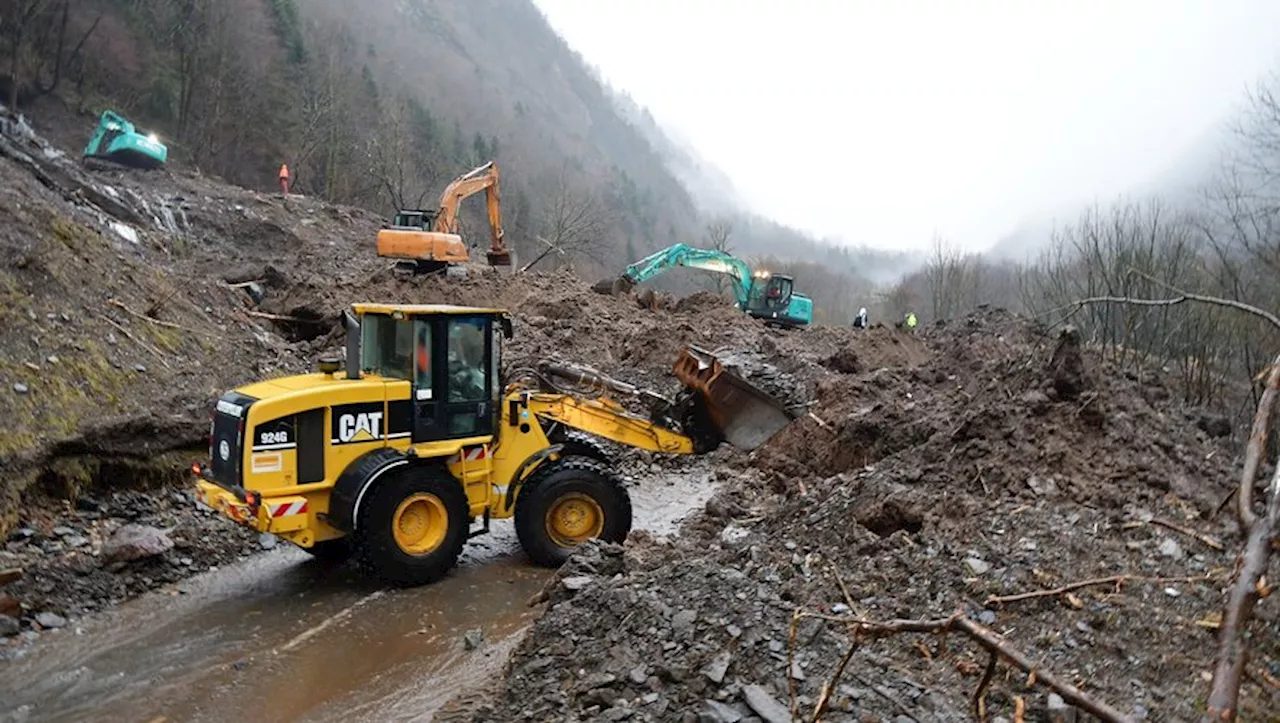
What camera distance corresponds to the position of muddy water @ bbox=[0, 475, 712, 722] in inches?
192

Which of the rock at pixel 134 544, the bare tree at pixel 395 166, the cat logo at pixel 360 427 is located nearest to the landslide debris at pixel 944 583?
the cat logo at pixel 360 427

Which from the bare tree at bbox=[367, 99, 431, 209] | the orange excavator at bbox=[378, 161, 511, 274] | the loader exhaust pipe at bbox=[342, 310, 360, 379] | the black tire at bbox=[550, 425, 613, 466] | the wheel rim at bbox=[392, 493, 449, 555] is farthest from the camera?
the bare tree at bbox=[367, 99, 431, 209]

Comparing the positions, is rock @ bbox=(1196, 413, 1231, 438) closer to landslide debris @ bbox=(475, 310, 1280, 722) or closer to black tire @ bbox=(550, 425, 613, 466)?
landslide debris @ bbox=(475, 310, 1280, 722)

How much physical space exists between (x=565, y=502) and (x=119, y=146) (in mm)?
20216

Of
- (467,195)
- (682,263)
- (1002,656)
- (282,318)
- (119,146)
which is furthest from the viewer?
(119,146)

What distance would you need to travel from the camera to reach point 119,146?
21.5m

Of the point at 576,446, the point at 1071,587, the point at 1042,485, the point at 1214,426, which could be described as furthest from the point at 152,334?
the point at 1214,426

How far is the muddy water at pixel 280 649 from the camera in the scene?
16.0 feet

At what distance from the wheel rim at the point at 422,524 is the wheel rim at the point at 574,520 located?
0.95 m

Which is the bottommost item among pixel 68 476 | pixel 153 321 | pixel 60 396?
pixel 68 476

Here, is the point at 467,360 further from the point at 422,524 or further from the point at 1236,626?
the point at 1236,626

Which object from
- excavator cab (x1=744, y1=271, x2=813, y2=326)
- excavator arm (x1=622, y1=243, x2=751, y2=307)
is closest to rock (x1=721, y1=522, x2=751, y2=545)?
excavator arm (x1=622, y1=243, x2=751, y2=307)

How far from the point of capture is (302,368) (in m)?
11.5

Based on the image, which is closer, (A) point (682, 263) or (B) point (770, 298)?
(A) point (682, 263)
